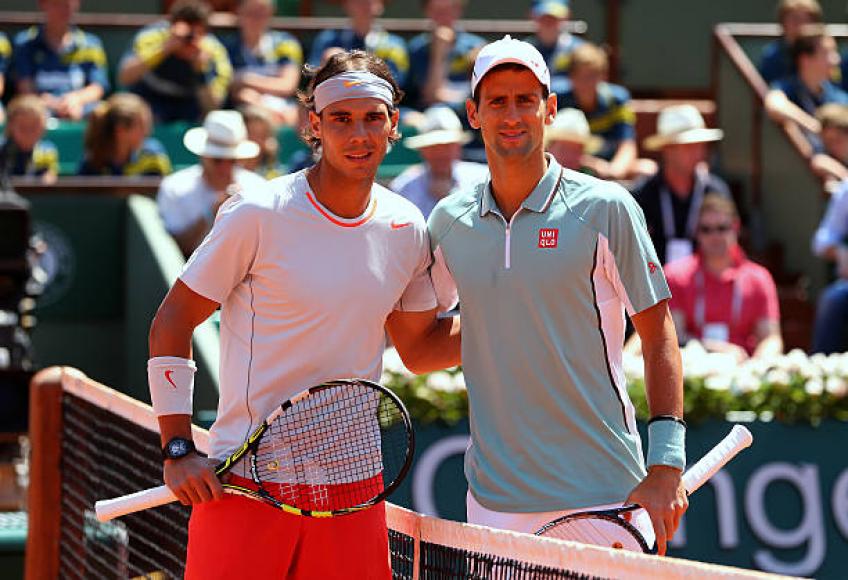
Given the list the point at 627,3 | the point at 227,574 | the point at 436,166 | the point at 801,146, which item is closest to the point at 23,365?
the point at 436,166

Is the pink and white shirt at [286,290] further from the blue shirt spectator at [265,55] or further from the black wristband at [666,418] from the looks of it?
the blue shirt spectator at [265,55]

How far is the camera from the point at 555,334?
401cm

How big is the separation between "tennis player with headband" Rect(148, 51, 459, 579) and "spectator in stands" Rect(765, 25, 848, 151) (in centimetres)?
816

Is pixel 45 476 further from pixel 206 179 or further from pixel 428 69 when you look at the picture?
pixel 428 69

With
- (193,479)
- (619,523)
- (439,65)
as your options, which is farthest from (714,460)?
(439,65)

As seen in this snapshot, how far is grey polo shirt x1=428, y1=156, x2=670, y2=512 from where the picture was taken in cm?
400

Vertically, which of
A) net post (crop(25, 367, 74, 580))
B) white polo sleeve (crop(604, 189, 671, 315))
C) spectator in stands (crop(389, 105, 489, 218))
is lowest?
net post (crop(25, 367, 74, 580))

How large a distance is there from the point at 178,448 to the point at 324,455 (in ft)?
1.13

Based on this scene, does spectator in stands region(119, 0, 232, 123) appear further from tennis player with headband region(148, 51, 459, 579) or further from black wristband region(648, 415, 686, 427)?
black wristband region(648, 415, 686, 427)

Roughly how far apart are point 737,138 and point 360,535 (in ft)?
28.9

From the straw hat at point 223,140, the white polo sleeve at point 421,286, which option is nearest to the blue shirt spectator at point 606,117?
the straw hat at point 223,140

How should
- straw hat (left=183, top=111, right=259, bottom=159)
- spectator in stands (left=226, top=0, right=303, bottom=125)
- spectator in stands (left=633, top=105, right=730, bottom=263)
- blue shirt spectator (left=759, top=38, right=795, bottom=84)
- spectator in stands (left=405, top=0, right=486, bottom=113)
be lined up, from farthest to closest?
blue shirt spectator (left=759, top=38, right=795, bottom=84)
spectator in stands (left=405, top=0, right=486, bottom=113)
spectator in stands (left=226, top=0, right=303, bottom=125)
spectator in stands (left=633, top=105, right=730, bottom=263)
straw hat (left=183, top=111, right=259, bottom=159)

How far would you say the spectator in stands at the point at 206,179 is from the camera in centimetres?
909

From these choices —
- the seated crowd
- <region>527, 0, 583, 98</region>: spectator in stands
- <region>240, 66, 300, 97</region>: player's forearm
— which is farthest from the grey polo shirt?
<region>240, 66, 300, 97</region>: player's forearm
